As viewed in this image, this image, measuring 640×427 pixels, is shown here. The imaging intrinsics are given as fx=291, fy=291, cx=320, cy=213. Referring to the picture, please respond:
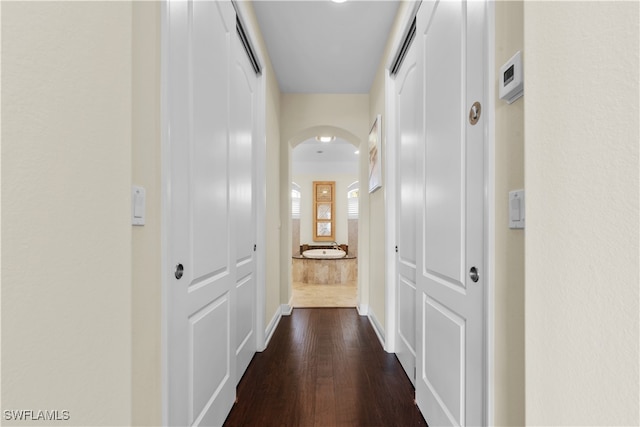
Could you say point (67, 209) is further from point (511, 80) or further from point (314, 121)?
point (314, 121)

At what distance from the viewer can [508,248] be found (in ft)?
2.93

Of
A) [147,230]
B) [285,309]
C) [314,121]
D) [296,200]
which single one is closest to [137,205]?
[147,230]

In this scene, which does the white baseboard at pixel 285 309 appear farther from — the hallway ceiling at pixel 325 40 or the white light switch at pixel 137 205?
the white light switch at pixel 137 205

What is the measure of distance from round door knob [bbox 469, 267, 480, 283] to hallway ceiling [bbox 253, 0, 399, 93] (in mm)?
2091

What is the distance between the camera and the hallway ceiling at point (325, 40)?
7.38ft

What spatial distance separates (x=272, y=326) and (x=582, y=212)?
2.79 m

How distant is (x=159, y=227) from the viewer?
0.97 meters

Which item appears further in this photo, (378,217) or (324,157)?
(324,157)

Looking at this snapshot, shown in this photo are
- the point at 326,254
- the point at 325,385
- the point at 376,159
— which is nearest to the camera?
the point at 325,385

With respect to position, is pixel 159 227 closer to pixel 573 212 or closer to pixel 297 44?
pixel 573 212

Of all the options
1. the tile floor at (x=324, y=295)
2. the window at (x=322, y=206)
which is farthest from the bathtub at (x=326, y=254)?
the window at (x=322, y=206)

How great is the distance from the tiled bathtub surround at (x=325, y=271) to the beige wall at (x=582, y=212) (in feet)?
15.7

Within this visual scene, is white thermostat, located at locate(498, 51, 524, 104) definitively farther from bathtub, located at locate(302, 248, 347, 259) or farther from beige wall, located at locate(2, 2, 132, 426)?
bathtub, located at locate(302, 248, 347, 259)

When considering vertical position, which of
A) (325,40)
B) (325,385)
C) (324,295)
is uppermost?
(325,40)
